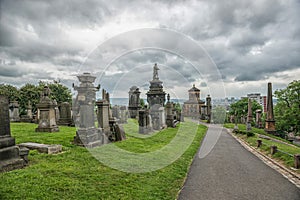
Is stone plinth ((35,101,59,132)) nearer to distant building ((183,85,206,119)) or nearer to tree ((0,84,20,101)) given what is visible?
tree ((0,84,20,101))

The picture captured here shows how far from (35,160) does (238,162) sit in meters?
8.28

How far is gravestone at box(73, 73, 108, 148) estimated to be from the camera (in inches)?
372

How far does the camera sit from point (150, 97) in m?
26.5

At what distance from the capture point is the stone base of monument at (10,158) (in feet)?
18.4

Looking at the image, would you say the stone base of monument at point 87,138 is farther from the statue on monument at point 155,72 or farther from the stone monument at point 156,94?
the statue on monument at point 155,72

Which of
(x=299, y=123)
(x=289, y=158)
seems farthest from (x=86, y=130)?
(x=299, y=123)

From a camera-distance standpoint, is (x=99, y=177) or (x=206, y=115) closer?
(x=99, y=177)

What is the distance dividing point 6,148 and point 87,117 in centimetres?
433

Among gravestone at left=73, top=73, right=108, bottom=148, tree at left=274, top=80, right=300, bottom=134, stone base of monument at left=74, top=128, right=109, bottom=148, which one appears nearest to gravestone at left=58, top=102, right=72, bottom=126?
gravestone at left=73, top=73, right=108, bottom=148

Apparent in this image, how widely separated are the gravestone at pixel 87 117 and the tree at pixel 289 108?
22.4 metres

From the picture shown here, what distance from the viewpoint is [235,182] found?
6629 millimetres

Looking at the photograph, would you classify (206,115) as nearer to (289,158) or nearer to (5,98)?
(289,158)

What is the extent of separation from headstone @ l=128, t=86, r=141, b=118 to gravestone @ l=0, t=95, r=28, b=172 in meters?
21.0

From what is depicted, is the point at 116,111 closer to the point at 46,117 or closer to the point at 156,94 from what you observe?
the point at 156,94
